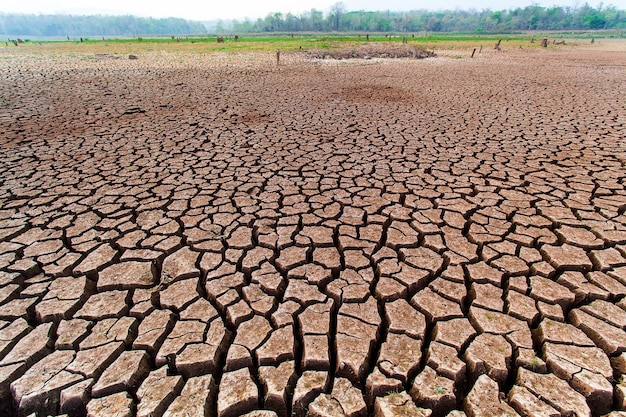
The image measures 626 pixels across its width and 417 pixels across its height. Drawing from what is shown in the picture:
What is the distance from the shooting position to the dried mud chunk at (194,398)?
154cm

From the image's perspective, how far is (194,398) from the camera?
1594mm

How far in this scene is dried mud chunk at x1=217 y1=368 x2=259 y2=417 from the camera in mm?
1564

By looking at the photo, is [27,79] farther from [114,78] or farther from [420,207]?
[420,207]

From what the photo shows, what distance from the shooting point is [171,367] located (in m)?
1.77

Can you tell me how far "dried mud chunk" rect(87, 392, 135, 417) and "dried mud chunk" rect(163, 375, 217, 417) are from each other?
0.58 feet

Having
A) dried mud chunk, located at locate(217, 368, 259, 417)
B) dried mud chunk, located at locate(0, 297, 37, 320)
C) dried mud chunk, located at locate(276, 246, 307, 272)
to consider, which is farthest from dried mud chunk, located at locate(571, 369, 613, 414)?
dried mud chunk, located at locate(0, 297, 37, 320)

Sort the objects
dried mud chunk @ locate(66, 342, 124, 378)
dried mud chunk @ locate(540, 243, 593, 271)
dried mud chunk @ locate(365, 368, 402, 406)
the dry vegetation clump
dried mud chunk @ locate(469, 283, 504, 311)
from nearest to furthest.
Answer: dried mud chunk @ locate(365, 368, 402, 406)
dried mud chunk @ locate(66, 342, 124, 378)
dried mud chunk @ locate(469, 283, 504, 311)
dried mud chunk @ locate(540, 243, 593, 271)
the dry vegetation clump

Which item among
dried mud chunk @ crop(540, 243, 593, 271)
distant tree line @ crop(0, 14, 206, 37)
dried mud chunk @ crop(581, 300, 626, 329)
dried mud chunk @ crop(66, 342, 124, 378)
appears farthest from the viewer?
distant tree line @ crop(0, 14, 206, 37)

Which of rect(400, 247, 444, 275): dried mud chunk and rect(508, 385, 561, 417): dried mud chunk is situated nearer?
rect(508, 385, 561, 417): dried mud chunk

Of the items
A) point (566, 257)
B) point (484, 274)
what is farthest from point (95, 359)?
point (566, 257)

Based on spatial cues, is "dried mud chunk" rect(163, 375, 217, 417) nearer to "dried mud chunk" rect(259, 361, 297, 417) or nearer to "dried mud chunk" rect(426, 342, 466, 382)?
"dried mud chunk" rect(259, 361, 297, 417)

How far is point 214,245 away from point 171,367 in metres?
1.09

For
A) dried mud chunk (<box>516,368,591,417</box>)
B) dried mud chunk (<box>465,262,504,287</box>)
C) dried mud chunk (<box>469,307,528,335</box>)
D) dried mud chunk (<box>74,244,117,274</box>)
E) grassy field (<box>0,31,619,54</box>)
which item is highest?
grassy field (<box>0,31,619,54</box>)

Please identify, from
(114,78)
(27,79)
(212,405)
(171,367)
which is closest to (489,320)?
(212,405)
